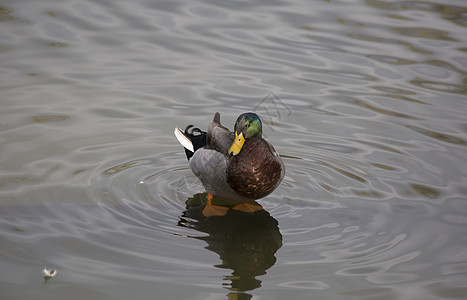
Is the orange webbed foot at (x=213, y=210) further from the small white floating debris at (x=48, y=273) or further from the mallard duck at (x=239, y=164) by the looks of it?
the small white floating debris at (x=48, y=273)

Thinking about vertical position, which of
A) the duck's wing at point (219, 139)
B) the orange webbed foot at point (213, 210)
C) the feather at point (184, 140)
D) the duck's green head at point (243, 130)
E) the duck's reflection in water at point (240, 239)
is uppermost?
the duck's green head at point (243, 130)

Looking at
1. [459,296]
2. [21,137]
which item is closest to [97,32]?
[21,137]

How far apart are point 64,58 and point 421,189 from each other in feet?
14.7

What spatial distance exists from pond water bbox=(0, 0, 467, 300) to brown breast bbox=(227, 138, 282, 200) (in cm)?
26

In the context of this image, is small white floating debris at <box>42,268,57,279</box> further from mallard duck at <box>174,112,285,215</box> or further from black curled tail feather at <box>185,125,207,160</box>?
black curled tail feather at <box>185,125,207,160</box>

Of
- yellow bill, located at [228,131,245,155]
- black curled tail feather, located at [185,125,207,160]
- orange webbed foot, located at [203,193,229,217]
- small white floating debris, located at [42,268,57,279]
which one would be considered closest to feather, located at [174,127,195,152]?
black curled tail feather, located at [185,125,207,160]

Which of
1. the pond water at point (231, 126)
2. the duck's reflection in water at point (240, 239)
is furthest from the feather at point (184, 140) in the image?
the duck's reflection in water at point (240, 239)

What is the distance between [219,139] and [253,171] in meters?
0.46

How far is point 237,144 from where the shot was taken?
4969mm

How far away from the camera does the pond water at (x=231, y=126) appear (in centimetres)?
426

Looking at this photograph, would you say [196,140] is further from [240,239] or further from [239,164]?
[240,239]

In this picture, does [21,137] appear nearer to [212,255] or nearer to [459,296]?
[212,255]

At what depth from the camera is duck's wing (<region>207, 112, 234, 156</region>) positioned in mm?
5125

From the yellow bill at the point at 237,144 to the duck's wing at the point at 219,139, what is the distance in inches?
5.3
